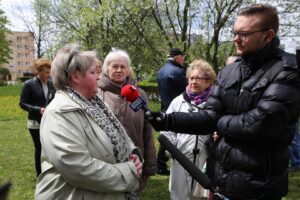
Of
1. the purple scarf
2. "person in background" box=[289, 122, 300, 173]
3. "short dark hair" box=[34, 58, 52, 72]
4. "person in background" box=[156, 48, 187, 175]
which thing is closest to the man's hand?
the purple scarf

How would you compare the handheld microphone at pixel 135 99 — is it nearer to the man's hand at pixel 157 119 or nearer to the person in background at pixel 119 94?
the man's hand at pixel 157 119

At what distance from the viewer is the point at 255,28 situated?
2.23m

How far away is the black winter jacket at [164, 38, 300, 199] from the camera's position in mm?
2082

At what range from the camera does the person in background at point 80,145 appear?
221cm

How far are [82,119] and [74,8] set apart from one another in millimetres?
23387

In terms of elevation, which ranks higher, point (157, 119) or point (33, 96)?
point (157, 119)

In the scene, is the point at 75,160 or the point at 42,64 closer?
the point at 75,160

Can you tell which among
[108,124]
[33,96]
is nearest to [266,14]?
[108,124]

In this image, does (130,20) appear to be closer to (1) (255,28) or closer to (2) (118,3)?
(2) (118,3)

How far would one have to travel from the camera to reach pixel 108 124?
2463 mm

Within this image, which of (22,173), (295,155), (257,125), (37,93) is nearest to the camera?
(257,125)

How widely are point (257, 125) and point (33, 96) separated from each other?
14.5ft

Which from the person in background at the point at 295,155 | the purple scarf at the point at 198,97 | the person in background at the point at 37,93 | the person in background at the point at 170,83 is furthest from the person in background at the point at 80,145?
the person in background at the point at 295,155

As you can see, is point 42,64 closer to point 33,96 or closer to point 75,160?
point 33,96
